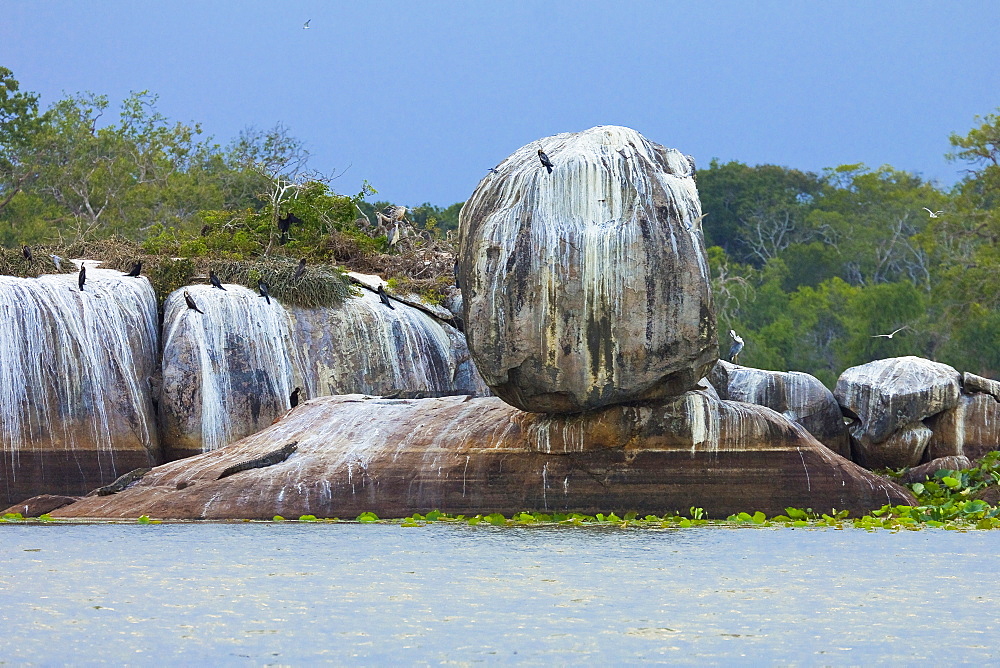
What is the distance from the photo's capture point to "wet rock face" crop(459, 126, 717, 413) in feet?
49.9

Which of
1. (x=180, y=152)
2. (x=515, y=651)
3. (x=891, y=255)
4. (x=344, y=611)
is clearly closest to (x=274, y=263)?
(x=344, y=611)

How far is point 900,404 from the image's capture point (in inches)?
907

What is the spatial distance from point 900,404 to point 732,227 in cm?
4067

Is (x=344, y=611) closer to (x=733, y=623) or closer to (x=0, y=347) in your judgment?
(x=733, y=623)

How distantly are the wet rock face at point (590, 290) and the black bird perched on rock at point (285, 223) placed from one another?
1075 cm

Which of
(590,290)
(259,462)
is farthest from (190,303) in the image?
(590,290)

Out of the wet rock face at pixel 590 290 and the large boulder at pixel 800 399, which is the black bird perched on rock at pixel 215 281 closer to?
the wet rock face at pixel 590 290

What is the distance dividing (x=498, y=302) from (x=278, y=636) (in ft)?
27.4

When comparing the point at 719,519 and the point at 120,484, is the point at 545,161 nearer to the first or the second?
the point at 719,519

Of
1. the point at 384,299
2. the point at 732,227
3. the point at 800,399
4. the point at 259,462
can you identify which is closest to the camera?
the point at 259,462

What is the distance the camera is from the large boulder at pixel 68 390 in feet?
61.3

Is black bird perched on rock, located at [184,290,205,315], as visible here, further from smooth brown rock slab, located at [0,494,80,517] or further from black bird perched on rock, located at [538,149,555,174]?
black bird perched on rock, located at [538,149,555,174]

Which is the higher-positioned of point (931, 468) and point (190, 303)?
point (190, 303)

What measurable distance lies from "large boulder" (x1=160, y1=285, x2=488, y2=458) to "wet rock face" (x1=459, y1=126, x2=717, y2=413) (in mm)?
4723
